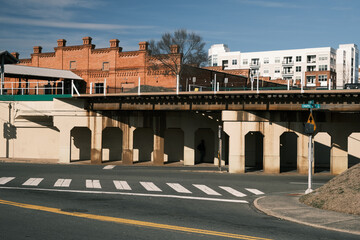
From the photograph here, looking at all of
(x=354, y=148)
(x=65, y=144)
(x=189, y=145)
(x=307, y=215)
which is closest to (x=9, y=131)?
(x=65, y=144)

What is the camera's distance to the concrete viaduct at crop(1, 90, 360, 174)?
113 feet

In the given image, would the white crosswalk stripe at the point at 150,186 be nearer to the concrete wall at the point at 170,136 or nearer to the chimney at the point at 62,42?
the concrete wall at the point at 170,136

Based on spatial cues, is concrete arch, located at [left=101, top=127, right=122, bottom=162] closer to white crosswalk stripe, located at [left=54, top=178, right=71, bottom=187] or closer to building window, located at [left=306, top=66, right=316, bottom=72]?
white crosswalk stripe, located at [left=54, top=178, right=71, bottom=187]

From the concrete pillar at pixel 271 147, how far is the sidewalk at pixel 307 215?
Result: 15296 mm

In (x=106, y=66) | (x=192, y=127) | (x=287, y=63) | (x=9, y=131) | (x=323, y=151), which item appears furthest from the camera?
(x=287, y=63)

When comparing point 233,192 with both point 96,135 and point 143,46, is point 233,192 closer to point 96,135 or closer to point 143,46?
point 96,135

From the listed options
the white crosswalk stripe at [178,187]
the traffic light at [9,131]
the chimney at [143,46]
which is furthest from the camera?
the chimney at [143,46]

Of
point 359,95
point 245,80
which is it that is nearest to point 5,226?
point 359,95

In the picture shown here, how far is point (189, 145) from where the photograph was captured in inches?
1663

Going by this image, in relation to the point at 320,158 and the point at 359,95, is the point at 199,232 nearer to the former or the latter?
the point at 359,95

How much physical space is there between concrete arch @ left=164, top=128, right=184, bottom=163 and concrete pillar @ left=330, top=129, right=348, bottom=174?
16839mm

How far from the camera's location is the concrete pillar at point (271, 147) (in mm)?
34781

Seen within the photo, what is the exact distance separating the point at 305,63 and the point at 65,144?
90.9 metres

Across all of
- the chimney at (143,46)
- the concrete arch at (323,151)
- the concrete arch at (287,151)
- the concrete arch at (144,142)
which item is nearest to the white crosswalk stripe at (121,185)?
the concrete arch at (144,142)
